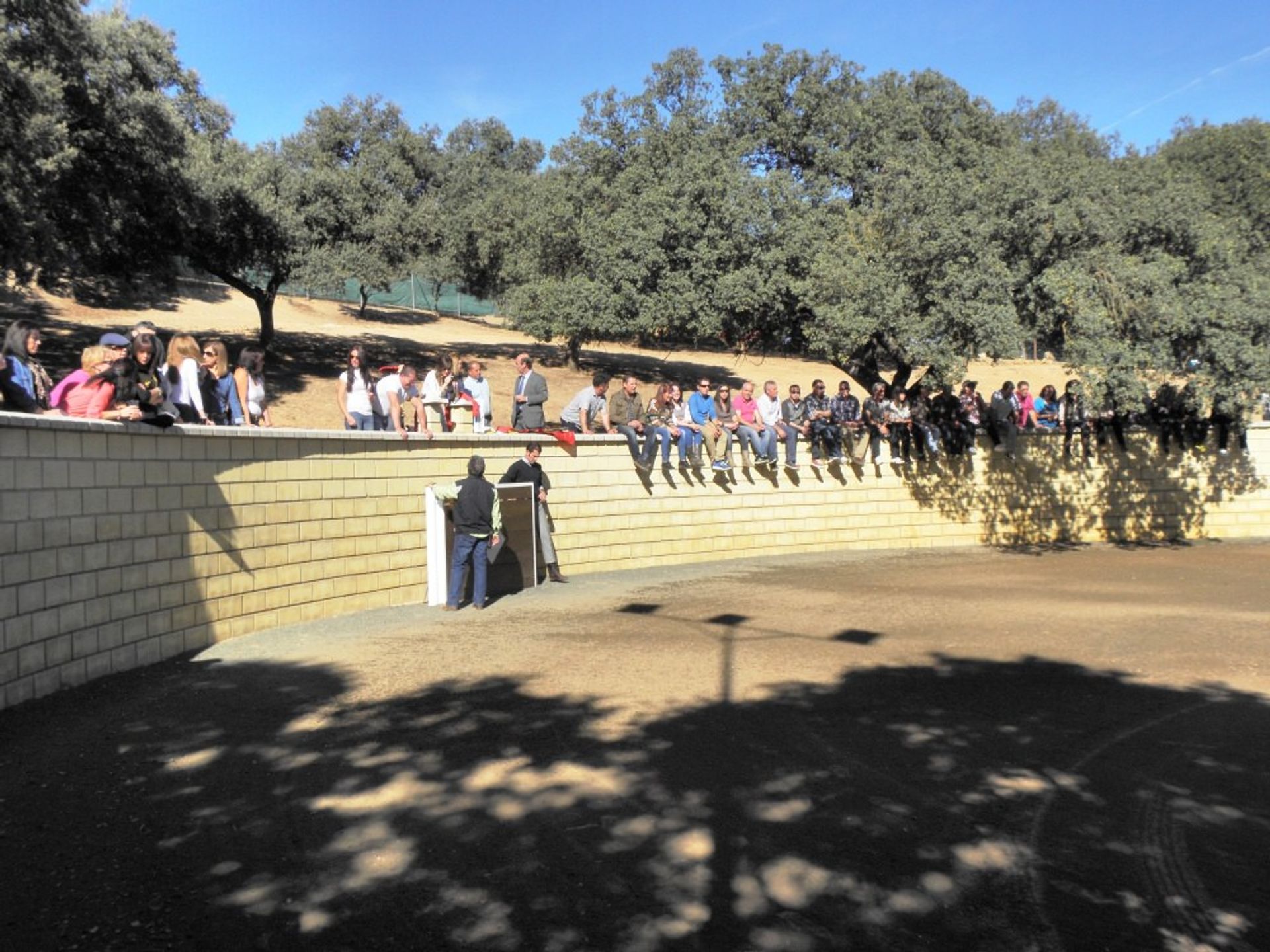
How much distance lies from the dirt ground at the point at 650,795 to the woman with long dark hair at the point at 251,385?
2842 millimetres

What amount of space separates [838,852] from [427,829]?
6.90 feet

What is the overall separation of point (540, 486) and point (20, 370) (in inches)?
277

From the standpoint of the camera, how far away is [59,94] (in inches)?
757

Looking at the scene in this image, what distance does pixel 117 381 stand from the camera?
8820 mm

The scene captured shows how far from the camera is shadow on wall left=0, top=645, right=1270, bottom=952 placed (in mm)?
4480

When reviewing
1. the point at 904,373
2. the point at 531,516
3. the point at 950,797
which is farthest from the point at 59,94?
the point at 950,797

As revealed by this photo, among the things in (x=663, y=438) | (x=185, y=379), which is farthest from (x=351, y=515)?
(x=663, y=438)

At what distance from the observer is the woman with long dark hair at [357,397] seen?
13258mm

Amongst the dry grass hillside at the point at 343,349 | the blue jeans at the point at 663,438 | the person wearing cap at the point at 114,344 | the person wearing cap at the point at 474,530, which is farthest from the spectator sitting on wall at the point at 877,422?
the person wearing cap at the point at 114,344

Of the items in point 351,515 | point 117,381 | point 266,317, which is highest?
point 266,317

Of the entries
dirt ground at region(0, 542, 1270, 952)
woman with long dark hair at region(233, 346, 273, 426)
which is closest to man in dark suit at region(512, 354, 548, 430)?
woman with long dark hair at region(233, 346, 273, 426)

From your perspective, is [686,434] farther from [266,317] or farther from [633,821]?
[266,317]

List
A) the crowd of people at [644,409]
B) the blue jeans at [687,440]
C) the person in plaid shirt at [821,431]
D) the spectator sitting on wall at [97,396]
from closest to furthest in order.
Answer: the spectator sitting on wall at [97,396] < the crowd of people at [644,409] < the blue jeans at [687,440] < the person in plaid shirt at [821,431]

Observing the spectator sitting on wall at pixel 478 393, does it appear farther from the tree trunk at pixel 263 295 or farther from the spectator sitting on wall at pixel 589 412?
the tree trunk at pixel 263 295
